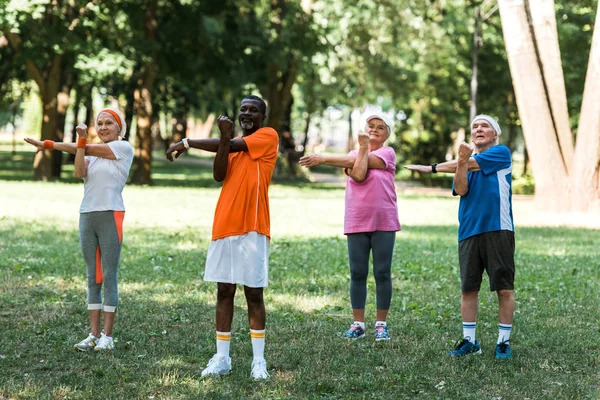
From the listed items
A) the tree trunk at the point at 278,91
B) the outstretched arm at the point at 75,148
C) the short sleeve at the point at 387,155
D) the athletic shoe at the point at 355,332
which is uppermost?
the tree trunk at the point at 278,91

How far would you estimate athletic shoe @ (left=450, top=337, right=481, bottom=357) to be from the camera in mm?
6688

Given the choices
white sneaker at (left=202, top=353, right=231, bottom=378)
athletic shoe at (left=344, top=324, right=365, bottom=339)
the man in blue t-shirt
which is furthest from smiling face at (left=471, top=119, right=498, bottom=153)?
white sneaker at (left=202, top=353, right=231, bottom=378)

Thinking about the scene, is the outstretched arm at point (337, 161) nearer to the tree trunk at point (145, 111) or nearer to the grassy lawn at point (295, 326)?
the grassy lawn at point (295, 326)

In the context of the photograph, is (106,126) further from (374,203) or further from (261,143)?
(374,203)

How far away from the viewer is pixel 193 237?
48.2 feet

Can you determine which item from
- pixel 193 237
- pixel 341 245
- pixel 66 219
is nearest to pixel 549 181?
pixel 341 245

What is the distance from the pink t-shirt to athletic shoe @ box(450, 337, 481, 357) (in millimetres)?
1146

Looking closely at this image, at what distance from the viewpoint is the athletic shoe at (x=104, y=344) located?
6.65 m

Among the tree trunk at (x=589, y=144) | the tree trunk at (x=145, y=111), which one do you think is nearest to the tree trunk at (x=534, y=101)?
the tree trunk at (x=589, y=144)

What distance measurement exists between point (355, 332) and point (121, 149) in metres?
2.57

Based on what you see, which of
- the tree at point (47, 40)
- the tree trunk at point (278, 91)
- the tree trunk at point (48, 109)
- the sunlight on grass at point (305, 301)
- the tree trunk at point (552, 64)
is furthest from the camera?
the tree trunk at point (278, 91)

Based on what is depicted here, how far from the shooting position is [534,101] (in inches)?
764

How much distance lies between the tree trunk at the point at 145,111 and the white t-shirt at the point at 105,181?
22996 millimetres

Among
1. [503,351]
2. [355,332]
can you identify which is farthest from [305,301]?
[503,351]
